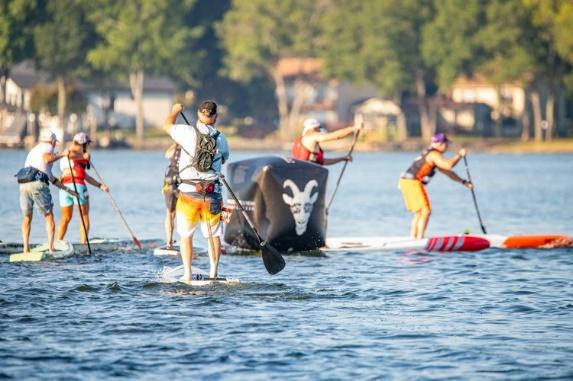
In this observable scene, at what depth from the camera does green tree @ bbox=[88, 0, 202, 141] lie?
119 m

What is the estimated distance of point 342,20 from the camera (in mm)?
124812

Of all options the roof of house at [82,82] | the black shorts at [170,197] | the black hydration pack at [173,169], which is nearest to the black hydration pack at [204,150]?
the black hydration pack at [173,169]

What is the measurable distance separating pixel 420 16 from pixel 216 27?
71.7 feet

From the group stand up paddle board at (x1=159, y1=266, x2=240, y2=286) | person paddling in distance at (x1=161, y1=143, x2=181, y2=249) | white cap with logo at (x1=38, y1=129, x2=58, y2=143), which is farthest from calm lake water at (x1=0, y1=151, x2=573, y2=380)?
white cap with logo at (x1=38, y1=129, x2=58, y2=143)

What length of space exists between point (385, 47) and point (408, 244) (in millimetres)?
94115

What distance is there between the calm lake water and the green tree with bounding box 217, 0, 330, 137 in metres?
97.0

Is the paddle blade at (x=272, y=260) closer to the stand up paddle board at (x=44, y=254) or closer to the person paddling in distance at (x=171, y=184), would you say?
the person paddling in distance at (x=171, y=184)

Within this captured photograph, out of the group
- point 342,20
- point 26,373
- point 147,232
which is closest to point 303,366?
point 26,373

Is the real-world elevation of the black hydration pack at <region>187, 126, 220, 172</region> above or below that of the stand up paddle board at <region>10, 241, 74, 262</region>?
above

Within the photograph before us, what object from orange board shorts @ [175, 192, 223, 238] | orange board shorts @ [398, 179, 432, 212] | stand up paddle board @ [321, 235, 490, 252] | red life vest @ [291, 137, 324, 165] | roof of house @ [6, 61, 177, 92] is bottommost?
stand up paddle board @ [321, 235, 490, 252]

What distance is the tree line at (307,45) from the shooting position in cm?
11444

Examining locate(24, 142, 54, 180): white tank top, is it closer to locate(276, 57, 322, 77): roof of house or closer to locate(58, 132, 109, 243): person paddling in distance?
locate(58, 132, 109, 243): person paddling in distance

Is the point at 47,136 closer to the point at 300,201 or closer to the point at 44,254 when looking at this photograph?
the point at 44,254

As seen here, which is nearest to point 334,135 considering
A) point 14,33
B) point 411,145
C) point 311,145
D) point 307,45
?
point 311,145
